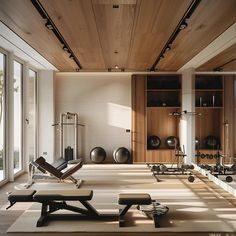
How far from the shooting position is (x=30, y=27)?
4625 mm

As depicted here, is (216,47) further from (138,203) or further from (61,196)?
(61,196)

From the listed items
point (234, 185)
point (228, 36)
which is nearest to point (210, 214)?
point (234, 185)

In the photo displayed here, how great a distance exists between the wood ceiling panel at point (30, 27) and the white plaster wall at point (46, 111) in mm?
1945

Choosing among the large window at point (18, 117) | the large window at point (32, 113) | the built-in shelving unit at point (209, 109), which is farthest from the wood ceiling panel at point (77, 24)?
the built-in shelving unit at point (209, 109)

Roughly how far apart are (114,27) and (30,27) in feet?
4.03

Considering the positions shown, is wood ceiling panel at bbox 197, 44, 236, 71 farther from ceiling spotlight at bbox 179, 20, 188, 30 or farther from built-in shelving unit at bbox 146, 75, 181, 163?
ceiling spotlight at bbox 179, 20, 188, 30

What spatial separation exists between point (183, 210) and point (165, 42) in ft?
9.40

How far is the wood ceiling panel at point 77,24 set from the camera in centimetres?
367

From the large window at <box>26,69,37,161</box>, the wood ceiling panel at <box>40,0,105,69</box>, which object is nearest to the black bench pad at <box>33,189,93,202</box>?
the wood ceiling panel at <box>40,0,105,69</box>

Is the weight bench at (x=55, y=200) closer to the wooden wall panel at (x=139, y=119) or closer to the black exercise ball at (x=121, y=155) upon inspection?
the black exercise ball at (x=121, y=155)

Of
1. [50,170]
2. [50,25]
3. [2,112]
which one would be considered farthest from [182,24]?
[2,112]

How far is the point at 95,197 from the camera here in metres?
5.29

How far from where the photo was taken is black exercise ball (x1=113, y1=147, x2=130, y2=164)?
29.3 feet

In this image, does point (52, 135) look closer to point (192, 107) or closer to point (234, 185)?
point (192, 107)
